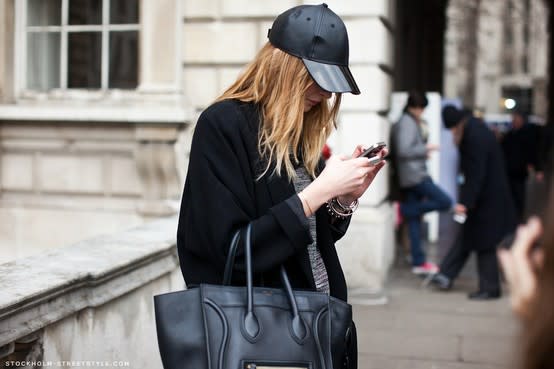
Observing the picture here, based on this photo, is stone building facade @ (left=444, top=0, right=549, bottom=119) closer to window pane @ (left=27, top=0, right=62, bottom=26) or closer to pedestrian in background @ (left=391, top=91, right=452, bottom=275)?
pedestrian in background @ (left=391, top=91, right=452, bottom=275)

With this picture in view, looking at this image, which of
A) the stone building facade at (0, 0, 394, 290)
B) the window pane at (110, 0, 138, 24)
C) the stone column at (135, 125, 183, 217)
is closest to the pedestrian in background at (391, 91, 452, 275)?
the stone building facade at (0, 0, 394, 290)

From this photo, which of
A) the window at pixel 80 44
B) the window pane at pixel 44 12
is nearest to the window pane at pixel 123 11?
the window at pixel 80 44

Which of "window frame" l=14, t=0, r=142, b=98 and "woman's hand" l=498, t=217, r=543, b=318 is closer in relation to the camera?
"woman's hand" l=498, t=217, r=543, b=318

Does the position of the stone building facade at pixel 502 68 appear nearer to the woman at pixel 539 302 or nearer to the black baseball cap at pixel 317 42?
the black baseball cap at pixel 317 42

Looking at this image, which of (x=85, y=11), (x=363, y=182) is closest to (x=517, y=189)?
(x=85, y=11)

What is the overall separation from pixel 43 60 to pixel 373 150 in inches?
257

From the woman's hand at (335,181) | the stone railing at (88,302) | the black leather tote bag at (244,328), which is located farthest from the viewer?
the stone railing at (88,302)

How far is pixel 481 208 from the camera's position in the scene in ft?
25.9

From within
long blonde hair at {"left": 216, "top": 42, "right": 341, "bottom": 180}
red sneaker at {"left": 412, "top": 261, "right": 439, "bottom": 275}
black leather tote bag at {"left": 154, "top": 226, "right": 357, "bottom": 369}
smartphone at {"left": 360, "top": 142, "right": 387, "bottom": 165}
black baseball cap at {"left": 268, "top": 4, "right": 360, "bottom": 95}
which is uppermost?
black baseball cap at {"left": 268, "top": 4, "right": 360, "bottom": 95}

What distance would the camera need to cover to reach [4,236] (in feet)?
A: 27.1

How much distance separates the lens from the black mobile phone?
2.71 metres

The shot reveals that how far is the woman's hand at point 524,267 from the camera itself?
125cm

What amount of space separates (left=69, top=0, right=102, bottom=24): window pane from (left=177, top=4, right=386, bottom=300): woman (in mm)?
6037

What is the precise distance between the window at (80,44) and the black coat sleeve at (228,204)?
19.5 ft
